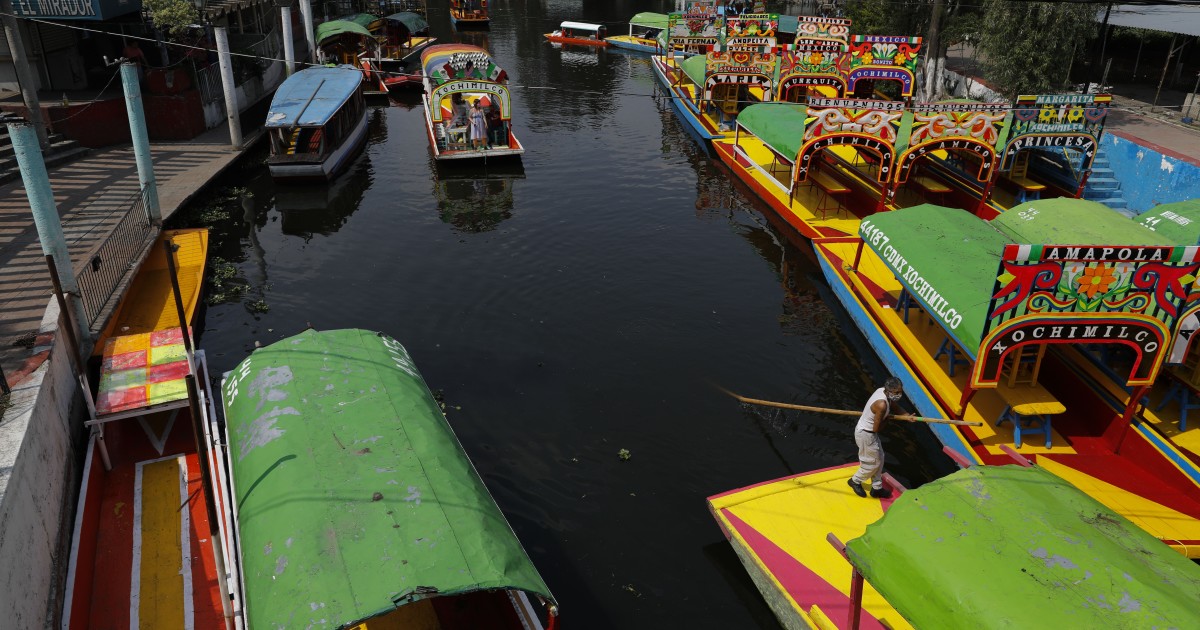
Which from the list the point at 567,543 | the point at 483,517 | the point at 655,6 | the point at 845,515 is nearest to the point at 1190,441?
the point at 845,515

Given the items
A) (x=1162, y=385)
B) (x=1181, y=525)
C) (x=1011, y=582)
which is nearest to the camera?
(x=1011, y=582)

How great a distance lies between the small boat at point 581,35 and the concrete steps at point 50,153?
38865mm

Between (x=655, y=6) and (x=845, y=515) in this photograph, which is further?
(x=655, y=6)

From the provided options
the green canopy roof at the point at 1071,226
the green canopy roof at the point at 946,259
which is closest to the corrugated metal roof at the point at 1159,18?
the green canopy roof at the point at 1071,226

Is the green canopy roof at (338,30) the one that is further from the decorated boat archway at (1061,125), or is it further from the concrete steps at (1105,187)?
the concrete steps at (1105,187)

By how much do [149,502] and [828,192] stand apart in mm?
19721

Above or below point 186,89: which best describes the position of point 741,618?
below

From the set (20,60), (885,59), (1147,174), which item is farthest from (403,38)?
(1147,174)

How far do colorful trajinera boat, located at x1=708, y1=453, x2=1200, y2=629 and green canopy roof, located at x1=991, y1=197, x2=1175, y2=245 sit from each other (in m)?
7.72

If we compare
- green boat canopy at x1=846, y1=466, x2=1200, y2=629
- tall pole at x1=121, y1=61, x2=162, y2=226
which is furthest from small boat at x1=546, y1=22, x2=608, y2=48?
green boat canopy at x1=846, y1=466, x2=1200, y2=629

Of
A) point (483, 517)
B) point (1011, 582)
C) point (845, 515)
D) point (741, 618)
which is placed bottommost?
point (741, 618)

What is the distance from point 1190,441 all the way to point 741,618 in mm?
7674

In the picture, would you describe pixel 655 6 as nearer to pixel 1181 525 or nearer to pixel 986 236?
pixel 986 236

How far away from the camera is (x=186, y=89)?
28.9 m
